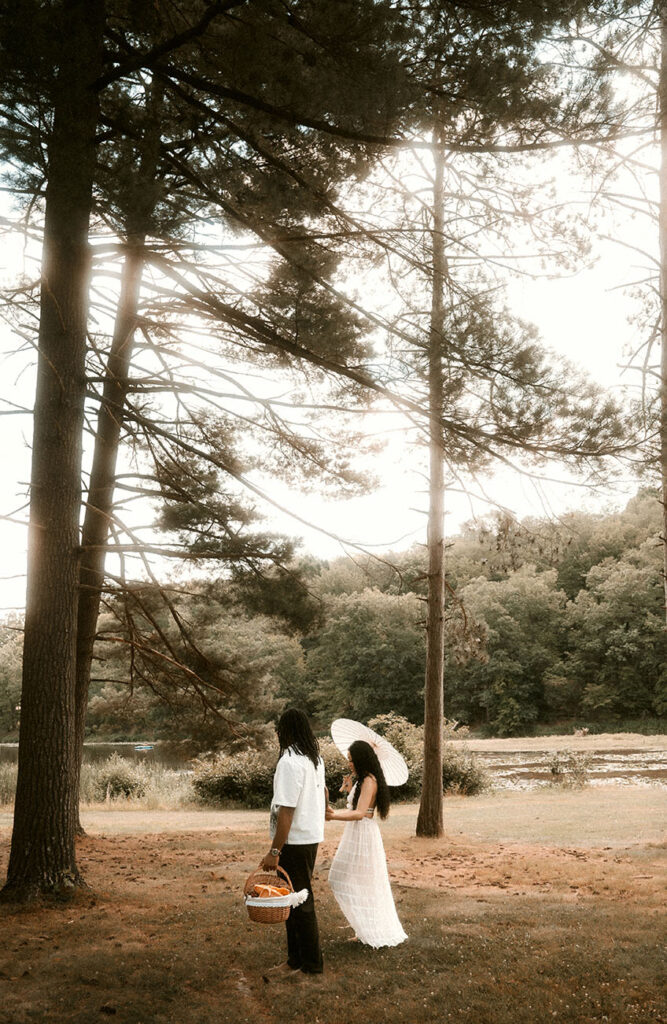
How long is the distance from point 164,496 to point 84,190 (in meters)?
3.43

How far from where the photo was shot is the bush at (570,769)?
17297 millimetres

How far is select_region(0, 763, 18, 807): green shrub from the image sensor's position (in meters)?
16.0

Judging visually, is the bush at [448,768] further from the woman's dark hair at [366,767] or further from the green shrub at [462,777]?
the woman's dark hair at [366,767]

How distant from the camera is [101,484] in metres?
9.75

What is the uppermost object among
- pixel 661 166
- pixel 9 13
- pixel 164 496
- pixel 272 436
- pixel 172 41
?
pixel 661 166

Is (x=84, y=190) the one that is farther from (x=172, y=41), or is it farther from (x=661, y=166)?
(x=661, y=166)

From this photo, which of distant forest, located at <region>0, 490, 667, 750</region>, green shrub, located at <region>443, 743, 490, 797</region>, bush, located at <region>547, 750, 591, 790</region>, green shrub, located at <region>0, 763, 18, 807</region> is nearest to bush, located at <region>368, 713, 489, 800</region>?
green shrub, located at <region>443, 743, 490, 797</region>

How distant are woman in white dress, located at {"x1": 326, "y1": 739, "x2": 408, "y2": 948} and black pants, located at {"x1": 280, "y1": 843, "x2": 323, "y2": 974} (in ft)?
1.81

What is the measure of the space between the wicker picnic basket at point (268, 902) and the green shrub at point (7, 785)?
13.6 metres

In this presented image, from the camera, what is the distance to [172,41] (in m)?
5.64

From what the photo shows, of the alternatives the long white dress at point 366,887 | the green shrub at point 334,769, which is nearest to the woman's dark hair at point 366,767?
the long white dress at point 366,887

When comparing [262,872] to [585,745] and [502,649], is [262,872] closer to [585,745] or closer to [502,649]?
[585,745]

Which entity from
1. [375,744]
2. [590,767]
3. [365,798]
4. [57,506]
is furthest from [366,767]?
[590,767]

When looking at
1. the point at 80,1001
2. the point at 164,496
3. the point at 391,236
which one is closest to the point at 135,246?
the point at 391,236
